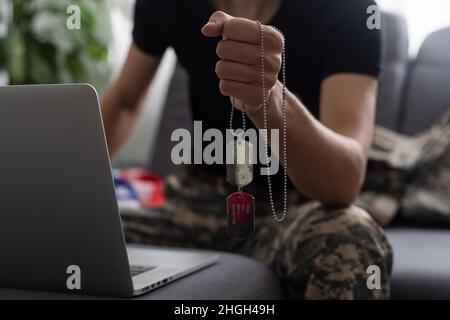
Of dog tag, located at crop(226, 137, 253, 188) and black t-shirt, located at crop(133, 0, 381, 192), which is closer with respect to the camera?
dog tag, located at crop(226, 137, 253, 188)

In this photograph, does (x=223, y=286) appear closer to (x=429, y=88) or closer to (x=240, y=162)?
(x=240, y=162)

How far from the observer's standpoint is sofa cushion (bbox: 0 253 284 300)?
2.36ft

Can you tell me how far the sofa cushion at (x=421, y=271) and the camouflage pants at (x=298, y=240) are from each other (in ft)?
0.39

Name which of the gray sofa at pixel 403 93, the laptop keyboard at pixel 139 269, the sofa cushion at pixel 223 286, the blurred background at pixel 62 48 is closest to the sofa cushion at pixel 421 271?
the gray sofa at pixel 403 93

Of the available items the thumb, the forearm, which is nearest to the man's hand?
the thumb

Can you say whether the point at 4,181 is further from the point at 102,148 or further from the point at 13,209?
the point at 102,148

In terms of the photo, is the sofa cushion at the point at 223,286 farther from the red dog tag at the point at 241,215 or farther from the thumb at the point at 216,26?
the thumb at the point at 216,26

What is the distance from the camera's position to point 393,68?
4.85 ft

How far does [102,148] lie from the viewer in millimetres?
599

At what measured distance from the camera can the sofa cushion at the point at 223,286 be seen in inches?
28.3

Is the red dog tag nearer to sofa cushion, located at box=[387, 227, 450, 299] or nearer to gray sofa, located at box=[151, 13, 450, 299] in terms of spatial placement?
sofa cushion, located at box=[387, 227, 450, 299]

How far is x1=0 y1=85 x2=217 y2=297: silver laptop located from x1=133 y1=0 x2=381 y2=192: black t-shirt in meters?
0.25
